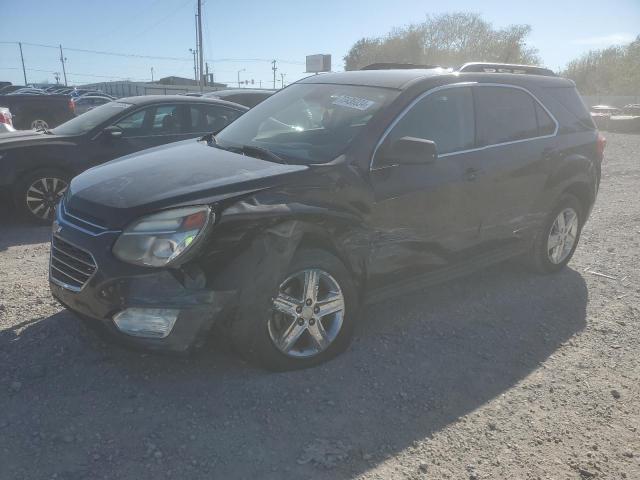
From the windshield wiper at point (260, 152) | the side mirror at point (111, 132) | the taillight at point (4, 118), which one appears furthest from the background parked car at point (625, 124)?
the windshield wiper at point (260, 152)

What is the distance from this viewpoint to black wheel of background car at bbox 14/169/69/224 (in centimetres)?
615

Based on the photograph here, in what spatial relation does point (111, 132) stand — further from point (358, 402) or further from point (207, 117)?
point (358, 402)

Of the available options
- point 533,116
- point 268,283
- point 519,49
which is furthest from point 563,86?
point 519,49

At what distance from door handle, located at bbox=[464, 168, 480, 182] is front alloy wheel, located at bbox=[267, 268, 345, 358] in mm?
1373

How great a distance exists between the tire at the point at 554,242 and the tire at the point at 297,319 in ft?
7.73

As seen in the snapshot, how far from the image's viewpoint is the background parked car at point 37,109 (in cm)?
1535

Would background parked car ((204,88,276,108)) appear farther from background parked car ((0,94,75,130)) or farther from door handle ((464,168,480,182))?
door handle ((464,168,480,182))

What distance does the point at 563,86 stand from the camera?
16.4ft

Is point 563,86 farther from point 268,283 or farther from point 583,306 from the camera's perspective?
point 268,283

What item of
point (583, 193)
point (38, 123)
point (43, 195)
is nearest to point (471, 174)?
point (583, 193)

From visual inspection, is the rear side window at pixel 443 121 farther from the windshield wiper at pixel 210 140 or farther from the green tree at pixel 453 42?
the green tree at pixel 453 42

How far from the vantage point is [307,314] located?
3.22 m

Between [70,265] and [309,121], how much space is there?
1.92m

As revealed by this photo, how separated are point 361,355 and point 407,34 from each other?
85043 mm
